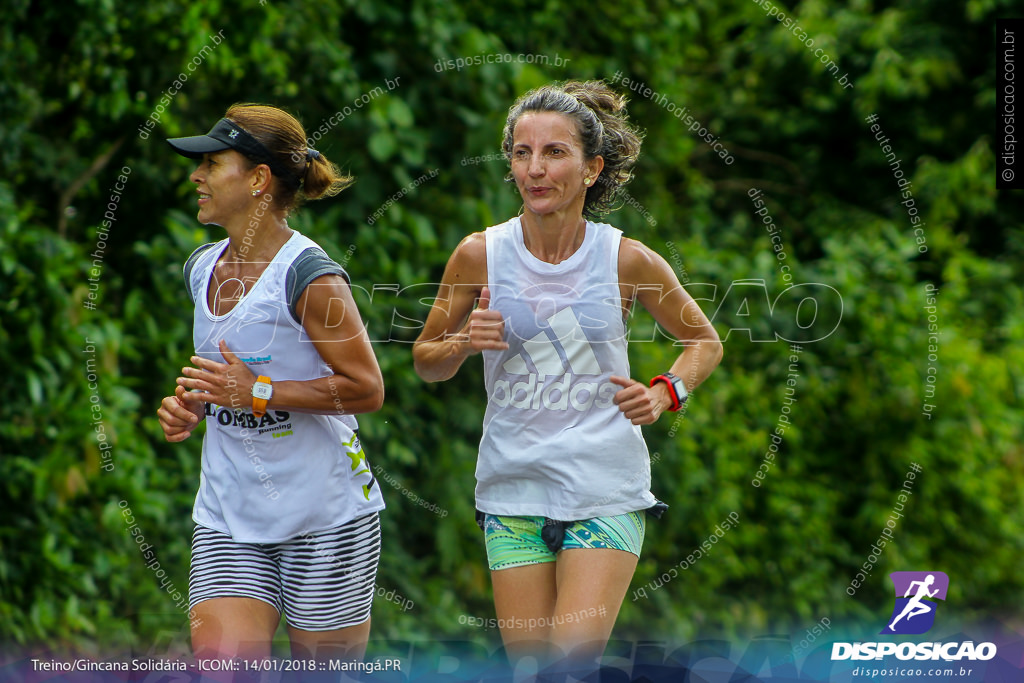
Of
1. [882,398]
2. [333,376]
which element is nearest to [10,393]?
[333,376]

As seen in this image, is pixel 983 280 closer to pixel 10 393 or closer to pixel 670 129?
pixel 670 129

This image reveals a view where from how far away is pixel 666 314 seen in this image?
2.98 metres

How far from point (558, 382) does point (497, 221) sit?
2.37 metres

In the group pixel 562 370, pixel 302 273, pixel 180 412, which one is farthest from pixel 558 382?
pixel 180 412

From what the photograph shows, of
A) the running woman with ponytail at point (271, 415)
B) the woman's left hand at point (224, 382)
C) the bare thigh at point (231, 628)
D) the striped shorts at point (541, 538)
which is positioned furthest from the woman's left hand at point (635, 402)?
the bare thigh at point (231, 628)

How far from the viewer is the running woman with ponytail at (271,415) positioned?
2.71 meters

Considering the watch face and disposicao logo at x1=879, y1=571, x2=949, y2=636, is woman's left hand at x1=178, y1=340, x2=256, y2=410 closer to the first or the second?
the watch face

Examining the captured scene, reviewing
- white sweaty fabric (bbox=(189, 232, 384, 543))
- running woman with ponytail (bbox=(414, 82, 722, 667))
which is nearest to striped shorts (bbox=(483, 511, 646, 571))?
running woman with ponytail (bbox=(414, 82, 722, 667))

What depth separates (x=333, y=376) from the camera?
2.73m

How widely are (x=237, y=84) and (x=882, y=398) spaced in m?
4.26

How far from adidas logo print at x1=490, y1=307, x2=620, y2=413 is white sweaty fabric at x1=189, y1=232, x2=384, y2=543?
52cm

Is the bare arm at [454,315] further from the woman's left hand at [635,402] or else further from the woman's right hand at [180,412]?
the woman's right hand at [180,412]

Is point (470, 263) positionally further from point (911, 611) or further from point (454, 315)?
point (911, 611)

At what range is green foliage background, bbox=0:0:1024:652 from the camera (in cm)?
433
